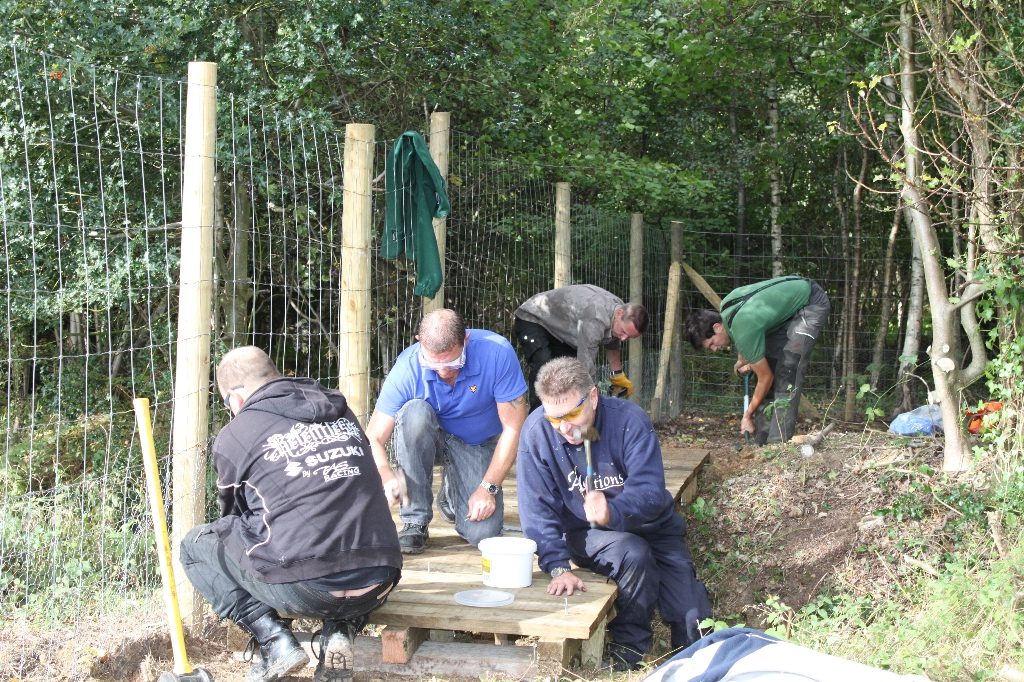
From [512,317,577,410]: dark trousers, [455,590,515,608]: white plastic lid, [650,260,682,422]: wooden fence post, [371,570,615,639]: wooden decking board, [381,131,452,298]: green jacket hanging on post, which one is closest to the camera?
[371,570,615,639]: wooden decking board

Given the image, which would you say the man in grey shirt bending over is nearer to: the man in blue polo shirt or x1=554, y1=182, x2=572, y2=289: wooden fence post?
x1=554, y1=182, x2=572, y2=289: wooden fence post

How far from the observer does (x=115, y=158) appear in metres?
7.24

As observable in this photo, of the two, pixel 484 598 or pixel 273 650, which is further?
pixel 484 598

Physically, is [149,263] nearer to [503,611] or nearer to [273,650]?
[273,650]

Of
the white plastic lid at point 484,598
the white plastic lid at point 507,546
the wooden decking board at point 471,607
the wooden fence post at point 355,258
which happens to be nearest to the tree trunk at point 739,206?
the wooden fence post at point 355,258

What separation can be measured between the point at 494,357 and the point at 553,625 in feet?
4.50

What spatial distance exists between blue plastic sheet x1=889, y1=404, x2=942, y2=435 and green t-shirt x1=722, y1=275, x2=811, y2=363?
1.03 meters

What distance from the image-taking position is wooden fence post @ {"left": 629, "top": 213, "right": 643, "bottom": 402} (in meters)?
9.67

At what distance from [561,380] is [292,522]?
125 centimetres

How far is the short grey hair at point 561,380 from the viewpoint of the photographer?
4266 mm

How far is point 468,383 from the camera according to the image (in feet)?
15.9

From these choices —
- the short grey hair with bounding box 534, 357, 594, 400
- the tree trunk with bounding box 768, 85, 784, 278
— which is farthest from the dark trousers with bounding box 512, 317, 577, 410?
the tree trunk with bounding box 768, 85, 784, 278

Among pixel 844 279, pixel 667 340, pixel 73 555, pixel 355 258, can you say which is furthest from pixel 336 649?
pixel 844 279

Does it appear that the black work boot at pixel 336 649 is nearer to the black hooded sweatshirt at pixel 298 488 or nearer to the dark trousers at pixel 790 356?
the black hooded sweatshirt at pixel 298 488
